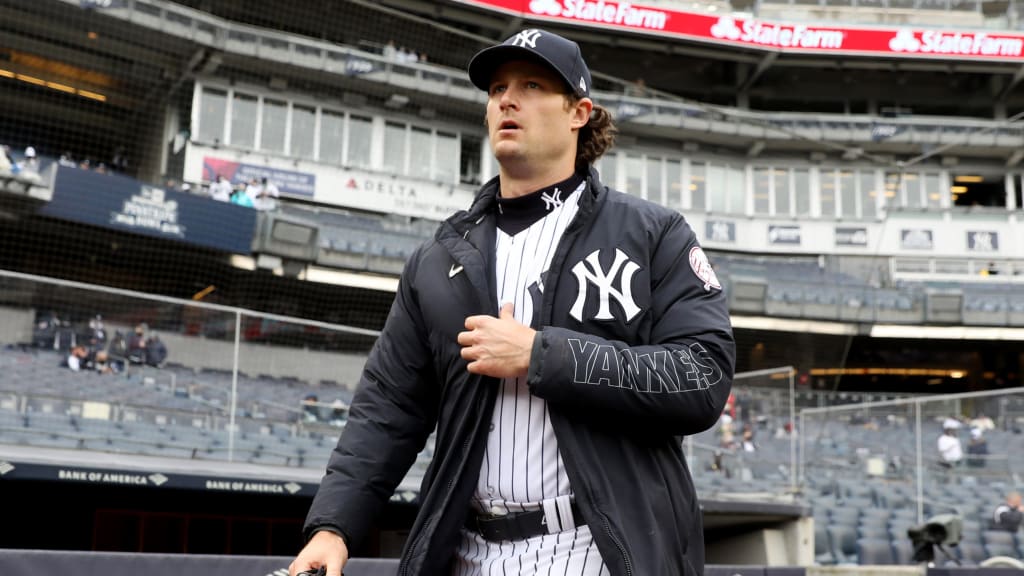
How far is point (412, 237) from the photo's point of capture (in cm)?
2789

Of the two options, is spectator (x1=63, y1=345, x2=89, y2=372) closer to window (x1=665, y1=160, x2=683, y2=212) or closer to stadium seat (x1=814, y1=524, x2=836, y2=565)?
stadium seat (x1=814, y1=524, x2=836, y2=565)

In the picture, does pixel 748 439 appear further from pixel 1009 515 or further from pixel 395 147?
pixel 395 147

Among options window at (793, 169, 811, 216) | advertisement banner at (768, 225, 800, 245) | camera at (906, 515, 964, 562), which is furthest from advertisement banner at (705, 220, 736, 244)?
camera at (906, 515, 964, 562)

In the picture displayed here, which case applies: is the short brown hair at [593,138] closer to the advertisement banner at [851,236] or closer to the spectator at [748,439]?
the spectator at [748,439]

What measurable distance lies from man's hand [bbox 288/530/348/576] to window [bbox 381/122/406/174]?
30312 millimetres

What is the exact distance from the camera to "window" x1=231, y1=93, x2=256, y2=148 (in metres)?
29.5

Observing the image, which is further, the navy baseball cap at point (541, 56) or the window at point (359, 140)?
the window at point (359, 140)

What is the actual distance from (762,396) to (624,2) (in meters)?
26.3

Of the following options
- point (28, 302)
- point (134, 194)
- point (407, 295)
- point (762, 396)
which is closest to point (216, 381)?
point (28, 302)

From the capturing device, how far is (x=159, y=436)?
10.1m

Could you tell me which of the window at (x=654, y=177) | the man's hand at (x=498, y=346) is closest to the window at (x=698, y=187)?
the window at (x=654, y=177)

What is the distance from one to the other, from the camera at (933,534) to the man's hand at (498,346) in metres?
8.58

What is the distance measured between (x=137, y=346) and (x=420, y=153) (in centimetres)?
2376

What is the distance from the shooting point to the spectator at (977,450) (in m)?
12.7
